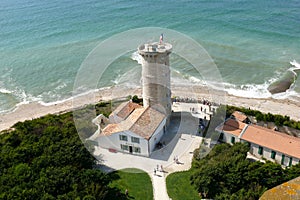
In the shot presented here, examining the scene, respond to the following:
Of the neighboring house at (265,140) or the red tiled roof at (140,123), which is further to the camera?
the red tiled roof at (140,123)

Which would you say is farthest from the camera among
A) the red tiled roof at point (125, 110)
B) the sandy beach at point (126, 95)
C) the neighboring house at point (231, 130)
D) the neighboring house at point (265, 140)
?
the sandy beach at point (126, 95)

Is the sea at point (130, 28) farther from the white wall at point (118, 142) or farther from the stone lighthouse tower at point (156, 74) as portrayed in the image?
the white wall at point (118, 142)

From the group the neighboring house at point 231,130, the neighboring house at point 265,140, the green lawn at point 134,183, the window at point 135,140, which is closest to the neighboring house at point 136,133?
the window at point 135,140

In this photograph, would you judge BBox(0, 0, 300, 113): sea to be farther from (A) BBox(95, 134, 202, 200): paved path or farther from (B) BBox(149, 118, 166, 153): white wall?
(A) BBox(95, 134, 202, 200): paved path

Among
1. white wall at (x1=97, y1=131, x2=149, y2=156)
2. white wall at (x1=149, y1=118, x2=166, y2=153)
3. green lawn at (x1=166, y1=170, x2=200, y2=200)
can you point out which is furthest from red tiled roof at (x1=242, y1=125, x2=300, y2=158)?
white wall at (x1=97, y1=131, x2=149, y2=156)

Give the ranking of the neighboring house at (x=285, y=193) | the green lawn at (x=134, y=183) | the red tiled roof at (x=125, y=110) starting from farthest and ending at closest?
the red tiled roof at (x=125, y=110), the green lawn at (x=134, y=183), the neighboring house at (x=285, y=193)

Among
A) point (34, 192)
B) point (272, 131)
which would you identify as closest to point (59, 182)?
point (34, 192)
